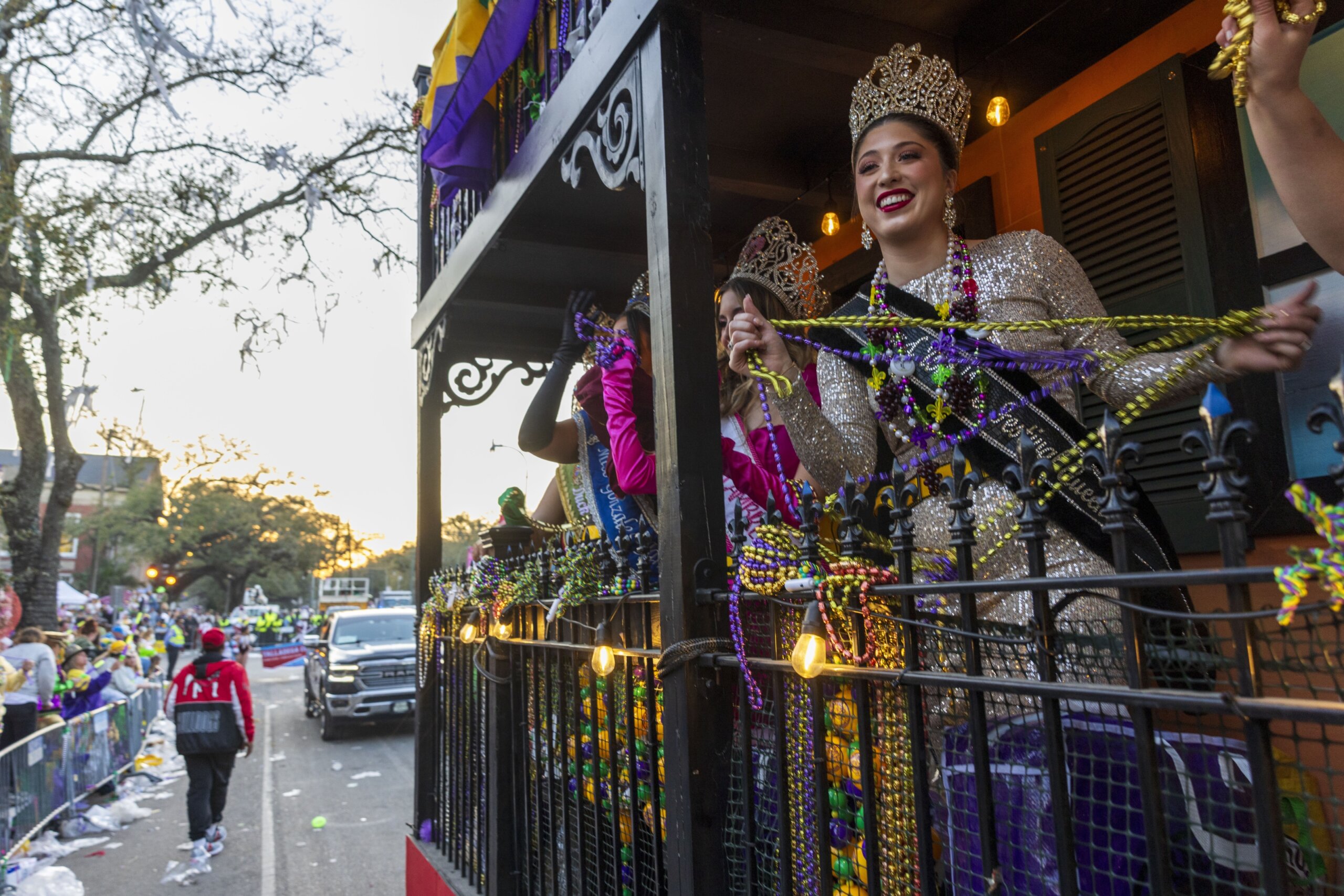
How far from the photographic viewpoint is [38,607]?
47.6 ft

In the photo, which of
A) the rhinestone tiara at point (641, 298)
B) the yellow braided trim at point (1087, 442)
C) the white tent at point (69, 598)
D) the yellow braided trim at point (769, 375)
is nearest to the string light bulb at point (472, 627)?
the rhinestone tiara at point (641, 298)

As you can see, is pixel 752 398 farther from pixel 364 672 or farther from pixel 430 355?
pixel 364 672

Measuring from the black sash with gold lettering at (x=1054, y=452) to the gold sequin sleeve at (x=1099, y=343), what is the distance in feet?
0.38

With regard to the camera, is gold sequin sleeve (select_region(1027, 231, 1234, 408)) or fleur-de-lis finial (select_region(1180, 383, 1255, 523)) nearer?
fleur-de-lis finial (select_region(1180, 383, 1255, 523))

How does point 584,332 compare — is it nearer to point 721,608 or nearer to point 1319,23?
point 721,608

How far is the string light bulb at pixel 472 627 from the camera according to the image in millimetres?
4137

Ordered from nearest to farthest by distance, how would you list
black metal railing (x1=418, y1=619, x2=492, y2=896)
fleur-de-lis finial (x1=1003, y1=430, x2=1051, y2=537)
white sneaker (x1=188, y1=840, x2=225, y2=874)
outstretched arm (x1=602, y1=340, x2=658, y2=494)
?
fleur-de-lis finial (x1=1003, y1=430, x2=1051, y2=537) < outstretched arm (x1=602, y1=340, x2=658, y2=494) < black metal railing (x1=418, y1=619, x2=492, y2=896) < white sneaker (x1=188, y1=840, x2=225, y2=874)

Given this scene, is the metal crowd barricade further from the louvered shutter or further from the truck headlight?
the louvered shutter

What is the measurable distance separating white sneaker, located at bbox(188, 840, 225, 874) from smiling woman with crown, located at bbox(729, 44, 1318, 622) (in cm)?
745

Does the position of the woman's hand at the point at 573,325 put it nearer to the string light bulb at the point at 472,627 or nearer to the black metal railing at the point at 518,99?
the black metal railing at the point at 518,99

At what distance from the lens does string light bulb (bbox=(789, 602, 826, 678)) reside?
160cm

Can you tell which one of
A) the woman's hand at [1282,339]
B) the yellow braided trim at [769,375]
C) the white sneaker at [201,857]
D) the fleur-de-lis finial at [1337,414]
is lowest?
the white sneaker at [201,857]

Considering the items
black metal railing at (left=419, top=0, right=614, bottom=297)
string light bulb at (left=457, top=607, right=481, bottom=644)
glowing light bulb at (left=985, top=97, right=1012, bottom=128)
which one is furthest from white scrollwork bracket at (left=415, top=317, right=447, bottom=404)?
glowing light bulb at (left=985, top=97, right=1012, bottom=128)

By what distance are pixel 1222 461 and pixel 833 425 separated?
129 cm
